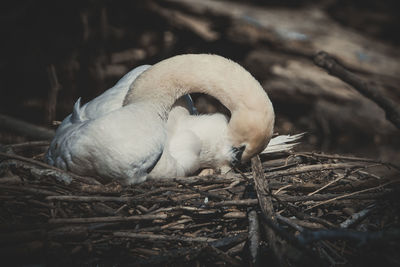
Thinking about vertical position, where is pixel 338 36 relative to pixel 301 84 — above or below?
above

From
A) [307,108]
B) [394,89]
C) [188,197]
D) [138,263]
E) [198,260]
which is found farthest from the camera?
Answer: [307,108]

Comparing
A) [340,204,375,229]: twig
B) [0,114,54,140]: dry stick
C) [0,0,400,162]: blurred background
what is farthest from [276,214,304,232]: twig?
[0,0,400,162]: blurred background

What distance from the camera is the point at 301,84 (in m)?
6.62

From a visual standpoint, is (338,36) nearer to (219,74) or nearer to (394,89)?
(394,89)

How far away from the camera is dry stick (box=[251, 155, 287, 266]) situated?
2.18 metres

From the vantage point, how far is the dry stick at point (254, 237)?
2.28 metres

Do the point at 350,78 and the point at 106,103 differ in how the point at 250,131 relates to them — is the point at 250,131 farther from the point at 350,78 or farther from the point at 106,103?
the point at 350,78

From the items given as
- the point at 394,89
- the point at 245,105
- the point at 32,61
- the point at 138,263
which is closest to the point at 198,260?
the point at 138,263

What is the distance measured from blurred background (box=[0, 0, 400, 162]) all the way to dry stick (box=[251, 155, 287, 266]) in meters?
3.15

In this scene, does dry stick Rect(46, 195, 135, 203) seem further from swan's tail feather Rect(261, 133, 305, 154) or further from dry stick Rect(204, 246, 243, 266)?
swan's tail feather Rect(261, 133, 305, 154)

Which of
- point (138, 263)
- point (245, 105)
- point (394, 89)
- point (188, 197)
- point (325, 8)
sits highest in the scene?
point (325, 8)

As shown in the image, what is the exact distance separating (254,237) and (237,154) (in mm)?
1129

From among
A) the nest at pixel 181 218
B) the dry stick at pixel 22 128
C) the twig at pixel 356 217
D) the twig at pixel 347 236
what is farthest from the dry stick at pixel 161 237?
the dry stick at pixel 22 128

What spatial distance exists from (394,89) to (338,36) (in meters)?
1.07
